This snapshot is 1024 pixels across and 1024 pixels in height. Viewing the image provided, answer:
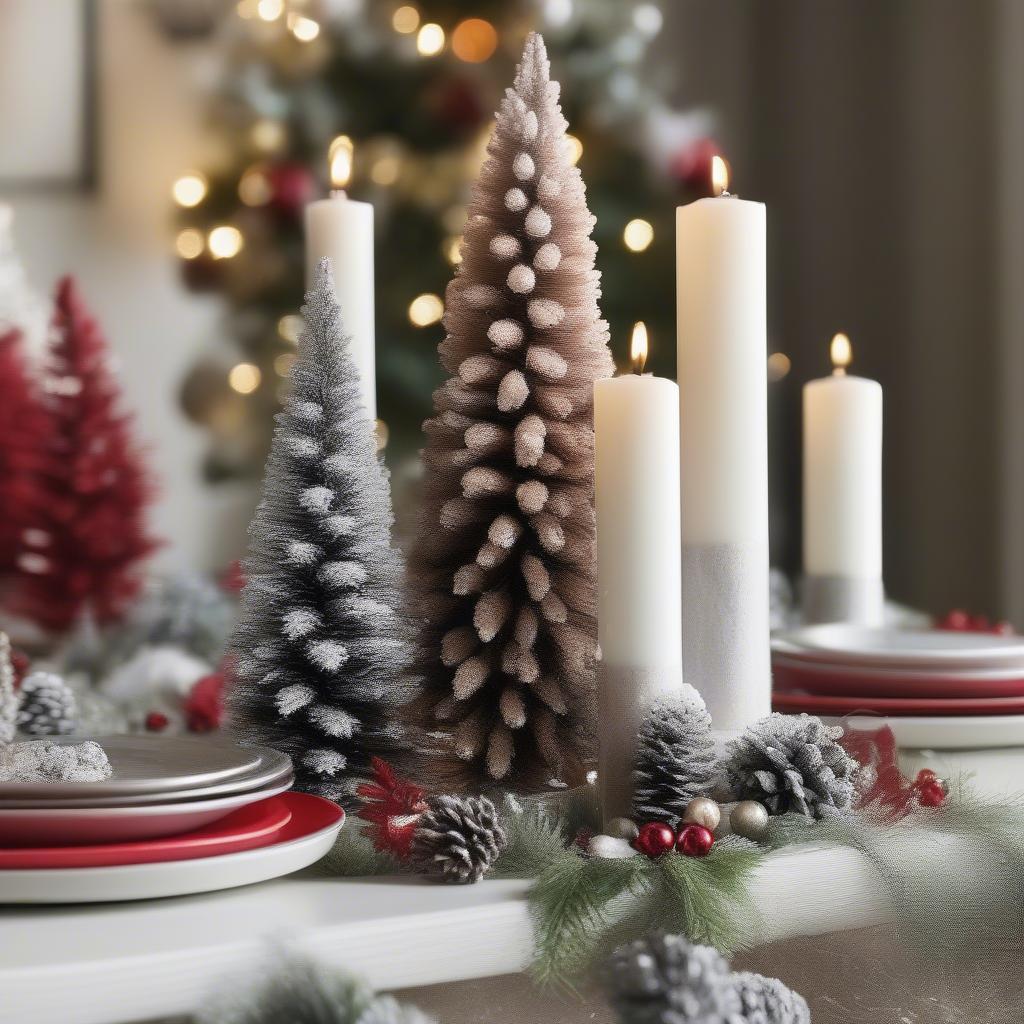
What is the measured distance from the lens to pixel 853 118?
2.95 metres

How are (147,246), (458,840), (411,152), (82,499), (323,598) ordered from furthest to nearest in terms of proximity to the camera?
(147,246) < (411,152) < (82,499) < (323,598) < (458,840)

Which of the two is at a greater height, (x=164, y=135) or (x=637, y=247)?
(x=164, y=135)

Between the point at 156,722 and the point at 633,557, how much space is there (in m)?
0.39

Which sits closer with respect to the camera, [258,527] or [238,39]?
[258,527]

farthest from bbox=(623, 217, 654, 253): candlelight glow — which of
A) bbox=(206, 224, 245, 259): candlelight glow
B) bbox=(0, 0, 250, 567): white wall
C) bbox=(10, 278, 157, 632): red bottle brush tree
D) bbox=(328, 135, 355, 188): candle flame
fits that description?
bbox=(328, 135, 355, 188): candle flame

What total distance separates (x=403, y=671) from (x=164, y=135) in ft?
7.93

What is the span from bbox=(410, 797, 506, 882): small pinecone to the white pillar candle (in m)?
0.17

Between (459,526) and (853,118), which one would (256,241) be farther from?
(459,526)

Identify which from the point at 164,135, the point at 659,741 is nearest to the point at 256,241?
the point at 164,135

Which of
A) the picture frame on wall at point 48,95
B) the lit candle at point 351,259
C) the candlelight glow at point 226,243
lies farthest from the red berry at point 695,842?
the picture frame on wall at point 48,95

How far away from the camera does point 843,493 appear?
995mm

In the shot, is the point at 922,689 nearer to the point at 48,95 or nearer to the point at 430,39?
the point at 430,39

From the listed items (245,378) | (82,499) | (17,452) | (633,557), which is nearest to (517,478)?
(633,557)

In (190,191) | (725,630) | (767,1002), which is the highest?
(190,191)
